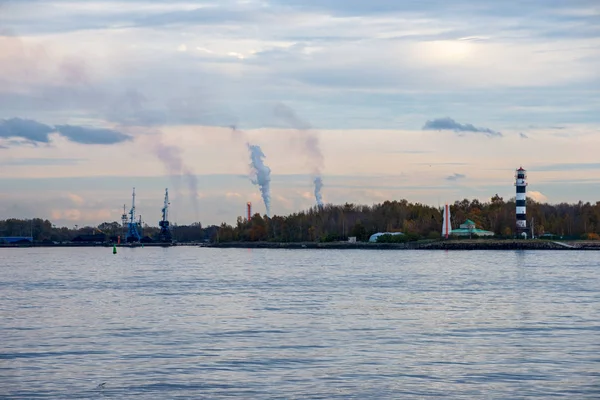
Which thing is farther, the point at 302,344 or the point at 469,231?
the point at 469,231

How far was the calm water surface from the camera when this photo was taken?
22.0 metres

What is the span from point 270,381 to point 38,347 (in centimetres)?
987

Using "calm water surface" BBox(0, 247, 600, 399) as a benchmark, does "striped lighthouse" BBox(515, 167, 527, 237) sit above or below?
above

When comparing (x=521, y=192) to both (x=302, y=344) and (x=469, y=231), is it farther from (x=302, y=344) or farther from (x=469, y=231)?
(x=302, y=344)

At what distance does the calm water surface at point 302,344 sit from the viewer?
22016 mm

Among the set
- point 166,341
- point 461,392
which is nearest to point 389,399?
point 461,392

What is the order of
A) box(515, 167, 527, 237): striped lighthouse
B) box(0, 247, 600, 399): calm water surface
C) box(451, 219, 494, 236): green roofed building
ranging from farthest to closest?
box(451, 219, 494, 236): green roofed building → box(515, 167, 527, 237): striped lighthouse → box(0, 247, 600, 399): calm water surface

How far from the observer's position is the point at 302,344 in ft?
95.5

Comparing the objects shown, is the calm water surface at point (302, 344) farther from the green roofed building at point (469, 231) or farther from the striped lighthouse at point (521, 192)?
the green roofed building at point (469, 231)

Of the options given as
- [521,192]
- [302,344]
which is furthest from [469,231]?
[302,344]

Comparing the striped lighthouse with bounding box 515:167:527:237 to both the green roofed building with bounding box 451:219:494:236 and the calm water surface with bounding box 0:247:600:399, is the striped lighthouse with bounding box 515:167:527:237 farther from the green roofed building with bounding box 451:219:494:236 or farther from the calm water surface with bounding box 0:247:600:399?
the calm water surface with bounding box 0:247:600:399

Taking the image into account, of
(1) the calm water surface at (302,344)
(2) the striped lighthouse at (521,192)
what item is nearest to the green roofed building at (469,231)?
(2) the striped lighthouse at (521,192)

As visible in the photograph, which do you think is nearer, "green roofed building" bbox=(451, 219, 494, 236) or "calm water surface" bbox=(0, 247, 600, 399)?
"calm water surface" bbox=(0, 247, 600, 399)

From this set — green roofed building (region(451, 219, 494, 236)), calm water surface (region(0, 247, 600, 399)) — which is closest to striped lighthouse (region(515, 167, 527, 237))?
green roofed building (region(451, 219, 494, 236))
